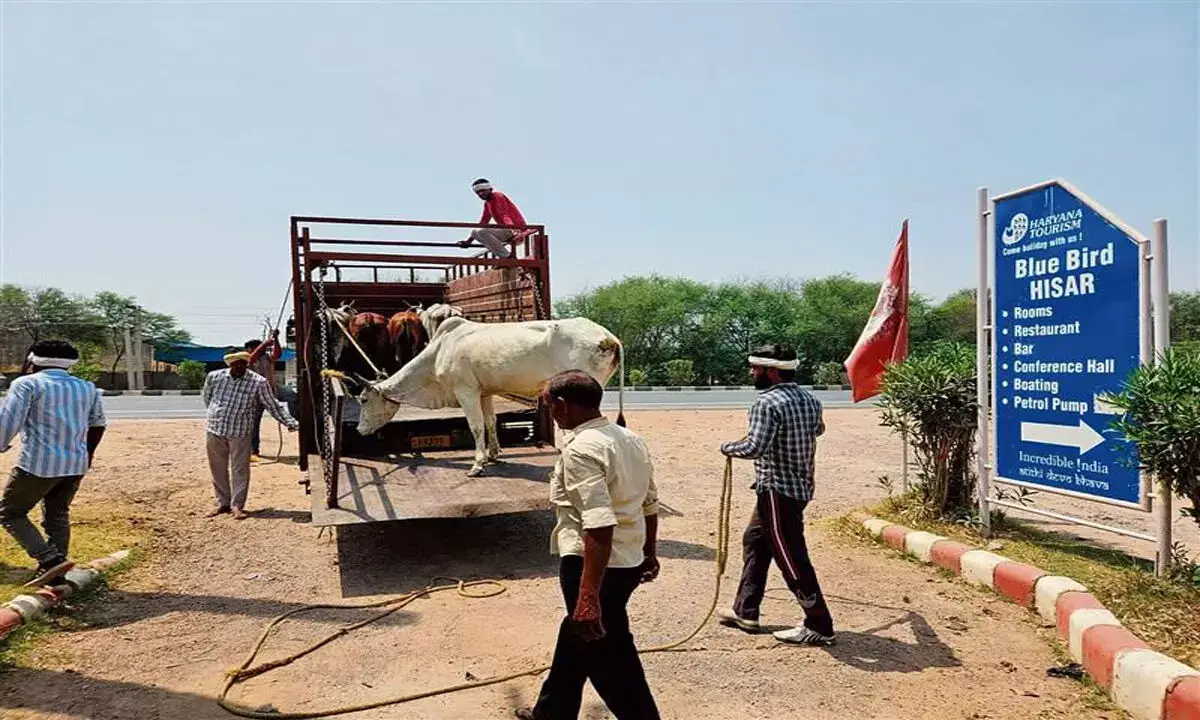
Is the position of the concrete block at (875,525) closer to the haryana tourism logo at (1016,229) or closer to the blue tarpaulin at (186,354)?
the haryana tourism logo at (1016,229)

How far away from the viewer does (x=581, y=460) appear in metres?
3.04

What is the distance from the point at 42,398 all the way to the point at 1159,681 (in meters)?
6.61

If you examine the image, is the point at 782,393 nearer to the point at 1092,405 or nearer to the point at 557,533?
the point at 557,533

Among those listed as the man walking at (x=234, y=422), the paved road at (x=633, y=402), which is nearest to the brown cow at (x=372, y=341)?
the man walking at (x=234, y=422)

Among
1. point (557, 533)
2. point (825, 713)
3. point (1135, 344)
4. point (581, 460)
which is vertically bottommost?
point (825, 713)

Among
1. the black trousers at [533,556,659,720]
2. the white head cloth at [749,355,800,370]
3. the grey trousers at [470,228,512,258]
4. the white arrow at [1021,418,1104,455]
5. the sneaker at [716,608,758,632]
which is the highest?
the grey trousers at [470,228,512,258]

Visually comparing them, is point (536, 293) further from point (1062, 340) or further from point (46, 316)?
Result: point (46, 316)

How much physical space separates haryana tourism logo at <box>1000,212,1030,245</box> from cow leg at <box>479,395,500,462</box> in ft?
15.6

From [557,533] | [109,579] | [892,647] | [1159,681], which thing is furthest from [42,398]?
[1159,681]

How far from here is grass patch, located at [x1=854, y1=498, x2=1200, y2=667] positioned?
427cm

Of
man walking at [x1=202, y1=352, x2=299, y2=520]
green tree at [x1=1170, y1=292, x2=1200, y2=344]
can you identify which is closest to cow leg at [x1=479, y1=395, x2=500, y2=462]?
man walking at [x1=202, y1=352, x2=299, y2=520]

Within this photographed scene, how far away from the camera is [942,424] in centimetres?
711

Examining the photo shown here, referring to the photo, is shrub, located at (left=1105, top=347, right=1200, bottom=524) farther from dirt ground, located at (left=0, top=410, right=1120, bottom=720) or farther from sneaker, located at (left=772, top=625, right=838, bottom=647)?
sneaker, located at (left=772, top=625, right=838, bottom=647)

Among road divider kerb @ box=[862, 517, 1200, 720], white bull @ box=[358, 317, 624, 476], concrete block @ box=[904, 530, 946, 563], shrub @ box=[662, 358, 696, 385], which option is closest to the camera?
road divider kerb @ box=[862, 517, 1200, 720]
